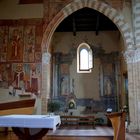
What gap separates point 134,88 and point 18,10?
21.7 feet

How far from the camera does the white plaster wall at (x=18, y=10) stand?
12.2 metres

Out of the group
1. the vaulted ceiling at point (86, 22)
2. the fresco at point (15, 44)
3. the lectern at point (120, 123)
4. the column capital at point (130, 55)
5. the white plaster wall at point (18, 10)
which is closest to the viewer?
the lectern at point (120, 123)

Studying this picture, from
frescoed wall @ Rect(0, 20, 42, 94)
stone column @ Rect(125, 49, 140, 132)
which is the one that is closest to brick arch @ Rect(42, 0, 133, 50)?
frescoed wall @ Rect(0, 20, 42, 94)

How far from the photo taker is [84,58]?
16.4 m

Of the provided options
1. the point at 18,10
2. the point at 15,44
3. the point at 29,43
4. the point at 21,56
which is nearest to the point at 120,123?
the point at 21,56

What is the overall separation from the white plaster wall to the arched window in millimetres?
4898

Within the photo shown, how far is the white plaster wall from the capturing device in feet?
40.0

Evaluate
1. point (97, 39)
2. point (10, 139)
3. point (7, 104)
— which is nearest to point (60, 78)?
point (97, 39)

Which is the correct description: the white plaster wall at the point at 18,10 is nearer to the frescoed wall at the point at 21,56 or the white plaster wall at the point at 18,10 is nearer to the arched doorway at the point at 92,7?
the frescoed wall at the point at 21,56

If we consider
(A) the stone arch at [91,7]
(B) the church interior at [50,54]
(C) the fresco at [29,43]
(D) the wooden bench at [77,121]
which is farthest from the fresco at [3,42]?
(D) the wooden bench at [77,121]

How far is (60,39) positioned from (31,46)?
16.3ft

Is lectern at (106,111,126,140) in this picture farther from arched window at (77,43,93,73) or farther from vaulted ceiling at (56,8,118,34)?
arched window at (77,43,93,73)

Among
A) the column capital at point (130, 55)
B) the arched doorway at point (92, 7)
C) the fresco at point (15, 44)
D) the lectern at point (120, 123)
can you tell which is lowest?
the lectern at point (120, 123)

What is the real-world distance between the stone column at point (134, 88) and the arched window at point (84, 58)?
4937 mm
